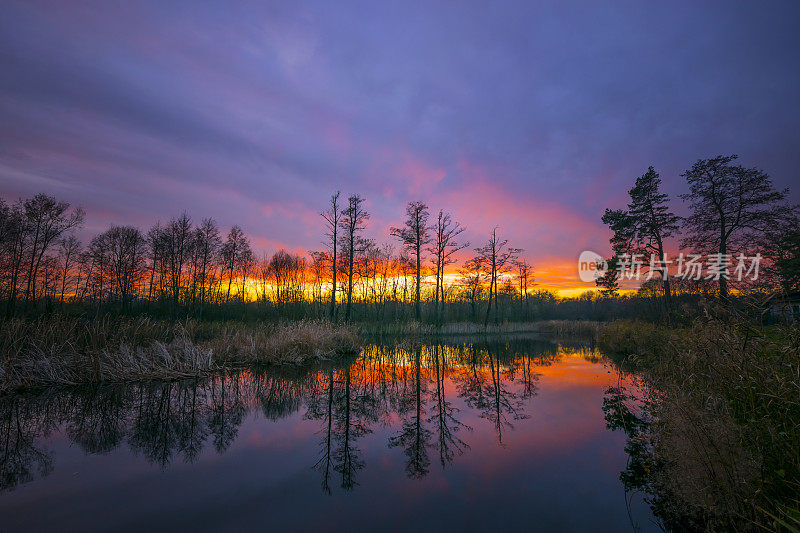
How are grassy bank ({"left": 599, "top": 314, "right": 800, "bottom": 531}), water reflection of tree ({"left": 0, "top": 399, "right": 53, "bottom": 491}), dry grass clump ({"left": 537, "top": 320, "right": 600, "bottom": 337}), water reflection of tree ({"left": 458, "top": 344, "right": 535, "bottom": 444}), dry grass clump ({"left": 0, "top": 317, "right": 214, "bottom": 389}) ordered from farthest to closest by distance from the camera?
1. dry grass clump ({"left": 537, "top": 320, "right": 600, "bottom": 337})
2. dry grass clump ({"left": 0, "top": 317, "right": 214, "bottom": 389})
3. water reflection of tree ({"left": 458, "top": 344, "right": 535, "bottom": 444})
4. water reflection of tree ({"left": 0, "top": 399, "right": 53, "bottom": 491})
5. grassy bank ({"left": 599, "top": 314, "right": 800, "bottom": 531})

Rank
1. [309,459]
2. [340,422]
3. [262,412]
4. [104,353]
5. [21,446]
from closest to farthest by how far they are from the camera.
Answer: [309,459]
[21,446]
[340,422]
[262,412]
[104,353]

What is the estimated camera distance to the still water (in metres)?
3.71

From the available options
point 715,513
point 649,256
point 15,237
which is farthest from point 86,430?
point 15,237

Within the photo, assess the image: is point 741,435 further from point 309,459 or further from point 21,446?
point 21,446

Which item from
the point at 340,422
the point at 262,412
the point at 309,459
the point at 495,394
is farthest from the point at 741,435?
the point at 262,412

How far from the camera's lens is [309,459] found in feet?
17.7

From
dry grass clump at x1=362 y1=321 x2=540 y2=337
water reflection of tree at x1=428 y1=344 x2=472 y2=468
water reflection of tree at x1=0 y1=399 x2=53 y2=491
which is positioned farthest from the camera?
dry grass clump at x1=362 y1=321 x2=540 y2=337

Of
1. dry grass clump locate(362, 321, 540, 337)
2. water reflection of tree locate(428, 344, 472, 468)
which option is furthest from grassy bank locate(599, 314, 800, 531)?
dry grass clump locate(362, 321, 540, 337)

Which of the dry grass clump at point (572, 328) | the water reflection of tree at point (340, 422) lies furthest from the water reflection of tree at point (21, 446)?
the dry grass clump at point (572, 328)

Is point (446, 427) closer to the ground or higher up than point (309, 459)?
closer to the ground

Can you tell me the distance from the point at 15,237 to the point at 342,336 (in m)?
32.5

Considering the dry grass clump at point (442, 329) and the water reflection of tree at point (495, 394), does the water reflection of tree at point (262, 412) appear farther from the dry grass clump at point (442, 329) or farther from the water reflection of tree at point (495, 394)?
the dry grass clump at point (442, 329)

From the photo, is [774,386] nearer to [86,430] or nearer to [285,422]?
[285,422]

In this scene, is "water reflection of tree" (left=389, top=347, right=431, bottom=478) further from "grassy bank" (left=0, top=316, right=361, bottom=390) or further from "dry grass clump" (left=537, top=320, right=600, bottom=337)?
"dry grass clump" (left=537, top=320, right=600, bottom=337)
